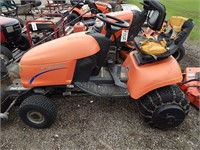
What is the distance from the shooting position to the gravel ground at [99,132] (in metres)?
2.03

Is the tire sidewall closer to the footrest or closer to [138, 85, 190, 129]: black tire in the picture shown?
the footrest

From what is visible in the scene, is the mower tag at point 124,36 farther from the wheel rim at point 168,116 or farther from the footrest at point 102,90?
the wheel rim at point 168,116

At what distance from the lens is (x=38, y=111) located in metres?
2.04

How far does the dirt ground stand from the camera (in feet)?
6.64

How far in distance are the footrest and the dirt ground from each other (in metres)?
0.32

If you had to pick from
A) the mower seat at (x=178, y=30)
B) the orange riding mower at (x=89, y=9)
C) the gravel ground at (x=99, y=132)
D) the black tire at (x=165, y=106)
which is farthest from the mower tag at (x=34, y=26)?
the black tire at (x=165, y=106)

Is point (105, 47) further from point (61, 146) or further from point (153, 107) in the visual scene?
point (61, 146)

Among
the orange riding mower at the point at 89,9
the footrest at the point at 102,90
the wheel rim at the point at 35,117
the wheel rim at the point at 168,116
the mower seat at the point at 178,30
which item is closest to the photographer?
the wheel rim at the point at 168,116

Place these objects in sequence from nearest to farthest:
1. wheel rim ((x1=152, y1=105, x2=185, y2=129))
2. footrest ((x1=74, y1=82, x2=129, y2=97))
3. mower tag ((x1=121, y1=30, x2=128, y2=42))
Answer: wheel rim ((x1=152, y1=105, x2=185, y2=129)) < footrest ((x1=74, y1=82, x2=129, y2=97)) < mower tag ((x1=121, y1=30, x2=128, y2=42))

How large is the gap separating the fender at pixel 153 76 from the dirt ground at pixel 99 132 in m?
0.42

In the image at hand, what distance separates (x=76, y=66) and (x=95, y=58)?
8.5 inches

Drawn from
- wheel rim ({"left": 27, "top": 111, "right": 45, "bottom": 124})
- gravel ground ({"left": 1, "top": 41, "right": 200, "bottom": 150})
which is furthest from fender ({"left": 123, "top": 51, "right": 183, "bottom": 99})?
wheel rim ({"left": 27, "top": 111, "right": 45, "bottom": 124})

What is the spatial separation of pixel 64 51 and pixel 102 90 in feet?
1.89

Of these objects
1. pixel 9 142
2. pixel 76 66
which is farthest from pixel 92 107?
pixel 9 142
